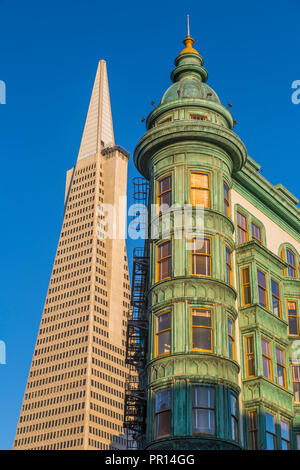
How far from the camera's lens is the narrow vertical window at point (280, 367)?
Answer: 37844 millimetres

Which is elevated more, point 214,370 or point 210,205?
point 210,205

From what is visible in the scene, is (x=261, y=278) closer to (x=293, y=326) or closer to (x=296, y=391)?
(x=293, y=326)

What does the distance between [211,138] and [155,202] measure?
15.4ft

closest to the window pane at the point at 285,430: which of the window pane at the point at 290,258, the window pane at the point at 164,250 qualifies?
the window pane at the point at 164,250

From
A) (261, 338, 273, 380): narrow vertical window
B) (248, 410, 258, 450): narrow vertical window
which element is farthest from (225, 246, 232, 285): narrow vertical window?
(248, 410, 258, 450): narrow vertical window

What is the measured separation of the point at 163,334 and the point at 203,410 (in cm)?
434

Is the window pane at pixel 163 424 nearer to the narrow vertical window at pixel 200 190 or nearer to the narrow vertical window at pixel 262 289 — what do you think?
the narrow vertical window at pixel 262 289

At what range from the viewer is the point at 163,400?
31938mm

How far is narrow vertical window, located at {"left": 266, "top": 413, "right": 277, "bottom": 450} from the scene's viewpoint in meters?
34.7

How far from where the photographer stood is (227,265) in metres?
36.6

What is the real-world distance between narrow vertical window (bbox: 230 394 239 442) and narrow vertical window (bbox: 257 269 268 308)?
713cm

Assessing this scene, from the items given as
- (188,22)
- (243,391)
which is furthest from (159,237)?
(188,22)
